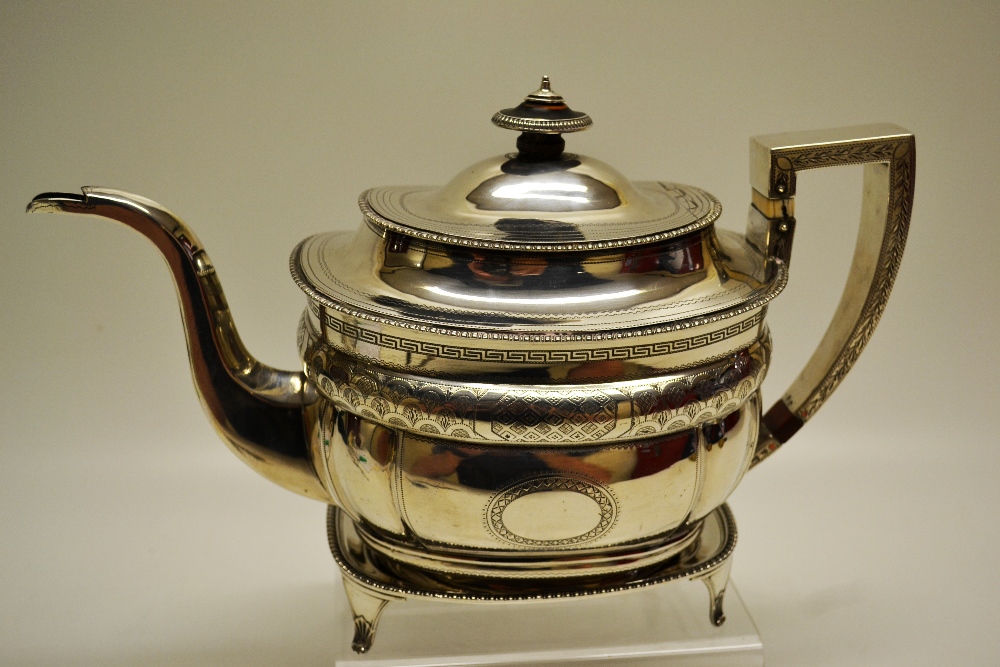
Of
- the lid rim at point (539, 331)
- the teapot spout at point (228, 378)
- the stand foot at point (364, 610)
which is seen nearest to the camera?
the lid rim at point (539, 331)

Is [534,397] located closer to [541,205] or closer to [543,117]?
[541,205]

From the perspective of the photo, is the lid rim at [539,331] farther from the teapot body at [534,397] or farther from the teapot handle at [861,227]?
the teapot handle at [861,227]

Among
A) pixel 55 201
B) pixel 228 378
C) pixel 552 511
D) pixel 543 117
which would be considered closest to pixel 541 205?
pixel 543 117

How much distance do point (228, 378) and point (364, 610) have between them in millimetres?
378

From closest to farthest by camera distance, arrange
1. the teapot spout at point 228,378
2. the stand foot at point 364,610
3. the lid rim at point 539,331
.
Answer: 1. the lid rim at point 539,331
2. the teapot spout at point 228,378
3. the stand foot at point 364,610

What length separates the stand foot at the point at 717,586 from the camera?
1.53 m

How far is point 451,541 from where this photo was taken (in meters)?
1.36

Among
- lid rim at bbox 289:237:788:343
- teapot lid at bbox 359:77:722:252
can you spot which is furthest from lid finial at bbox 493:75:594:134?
lid rim at bbox 289:237:788:343

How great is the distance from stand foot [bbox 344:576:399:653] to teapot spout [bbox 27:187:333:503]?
138mm

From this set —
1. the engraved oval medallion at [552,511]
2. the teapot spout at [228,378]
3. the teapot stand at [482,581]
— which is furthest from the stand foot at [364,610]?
the engraved oval medallion at [552,511]

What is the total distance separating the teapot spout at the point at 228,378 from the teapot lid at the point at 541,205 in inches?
9.5

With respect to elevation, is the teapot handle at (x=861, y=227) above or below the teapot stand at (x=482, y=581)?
above

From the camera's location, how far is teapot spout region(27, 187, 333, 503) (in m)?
1.36

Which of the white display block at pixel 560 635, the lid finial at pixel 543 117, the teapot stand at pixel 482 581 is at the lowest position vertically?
the white display block at pixel 560 635
